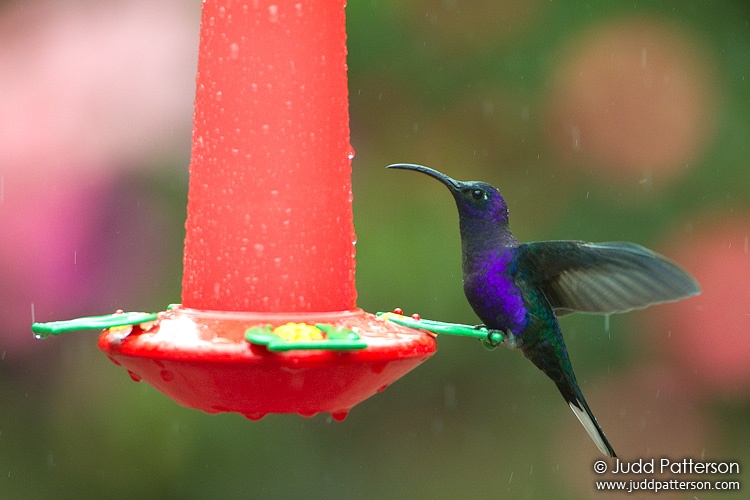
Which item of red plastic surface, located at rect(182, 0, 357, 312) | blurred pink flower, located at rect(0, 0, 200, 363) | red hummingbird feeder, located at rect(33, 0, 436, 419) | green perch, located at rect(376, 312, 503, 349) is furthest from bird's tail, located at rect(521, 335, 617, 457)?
blurred pink flower, located at rect(0, 0, 200, 363)

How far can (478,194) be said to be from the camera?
9.30 feet

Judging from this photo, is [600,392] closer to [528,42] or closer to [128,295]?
[528,42]

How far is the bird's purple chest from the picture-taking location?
Answer: 2.81 meters

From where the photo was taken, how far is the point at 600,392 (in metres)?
4.39

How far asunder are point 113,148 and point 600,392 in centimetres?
233

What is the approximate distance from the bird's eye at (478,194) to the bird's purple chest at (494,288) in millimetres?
157

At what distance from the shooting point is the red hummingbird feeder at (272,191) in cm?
226

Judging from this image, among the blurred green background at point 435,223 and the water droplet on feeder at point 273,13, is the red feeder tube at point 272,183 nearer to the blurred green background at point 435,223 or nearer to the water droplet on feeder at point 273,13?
the water droplet on feeder at point 273,13

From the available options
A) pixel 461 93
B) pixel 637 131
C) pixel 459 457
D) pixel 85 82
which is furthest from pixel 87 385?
→ pixel 637 131

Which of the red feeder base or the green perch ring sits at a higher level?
the green perch ring

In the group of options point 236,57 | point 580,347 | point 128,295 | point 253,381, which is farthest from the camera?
point 580,347

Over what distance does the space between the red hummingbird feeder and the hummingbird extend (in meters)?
0.38

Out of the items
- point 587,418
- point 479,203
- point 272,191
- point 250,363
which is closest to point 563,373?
point 587,418

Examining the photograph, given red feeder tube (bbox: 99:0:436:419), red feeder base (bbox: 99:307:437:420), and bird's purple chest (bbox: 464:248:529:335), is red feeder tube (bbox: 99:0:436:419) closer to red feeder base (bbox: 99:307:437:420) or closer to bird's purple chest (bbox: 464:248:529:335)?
red feeder base (bbox: 99:307:437:420)
